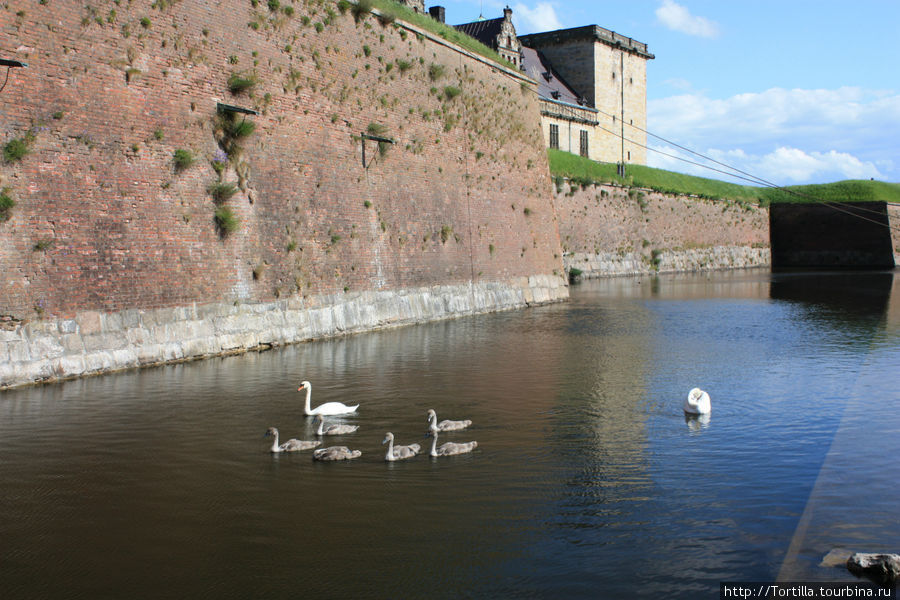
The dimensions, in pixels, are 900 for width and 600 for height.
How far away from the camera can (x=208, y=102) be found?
17.3 meters

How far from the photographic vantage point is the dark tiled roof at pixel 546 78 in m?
55.0

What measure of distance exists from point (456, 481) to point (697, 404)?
444cm

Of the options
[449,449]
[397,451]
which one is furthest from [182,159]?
[449,449]

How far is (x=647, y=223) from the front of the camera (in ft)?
172

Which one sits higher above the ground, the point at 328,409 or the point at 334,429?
the point at 328,409

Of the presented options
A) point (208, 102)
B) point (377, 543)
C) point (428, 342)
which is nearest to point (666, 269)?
point (428, 342)

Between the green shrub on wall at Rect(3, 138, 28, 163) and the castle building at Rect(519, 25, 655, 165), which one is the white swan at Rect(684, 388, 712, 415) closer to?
the green shrub on wall at Rect(3, 138, 28, 163)

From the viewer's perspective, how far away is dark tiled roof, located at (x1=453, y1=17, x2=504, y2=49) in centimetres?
5200

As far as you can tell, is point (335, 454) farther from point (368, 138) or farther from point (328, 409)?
point (368, 138)

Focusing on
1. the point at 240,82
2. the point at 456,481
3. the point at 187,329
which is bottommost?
the point at 456,481

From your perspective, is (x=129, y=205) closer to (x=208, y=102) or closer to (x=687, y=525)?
(x=208, y=102)

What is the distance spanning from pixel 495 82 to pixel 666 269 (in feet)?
89.0

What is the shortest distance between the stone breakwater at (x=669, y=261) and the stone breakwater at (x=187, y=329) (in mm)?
22162

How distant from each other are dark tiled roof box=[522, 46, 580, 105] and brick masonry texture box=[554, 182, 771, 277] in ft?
29.3
